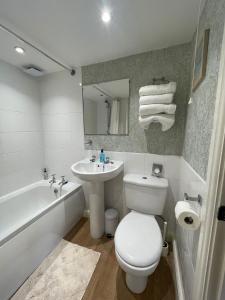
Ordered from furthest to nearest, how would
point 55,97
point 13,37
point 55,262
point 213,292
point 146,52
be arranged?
1. point 55,97
2. point 146,52
3. point 55,262
4. point 13,37
5. point 213,292

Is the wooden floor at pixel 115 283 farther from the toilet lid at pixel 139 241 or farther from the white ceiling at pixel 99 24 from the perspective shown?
the white ceiling at pixel 99 24

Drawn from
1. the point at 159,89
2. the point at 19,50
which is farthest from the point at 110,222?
the point at 19,50

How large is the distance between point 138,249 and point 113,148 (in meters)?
1.09

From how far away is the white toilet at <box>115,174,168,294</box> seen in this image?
3.06 ft

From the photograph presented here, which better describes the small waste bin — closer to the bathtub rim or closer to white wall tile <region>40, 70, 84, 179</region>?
the bathtub rim

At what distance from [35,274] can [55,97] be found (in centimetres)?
207

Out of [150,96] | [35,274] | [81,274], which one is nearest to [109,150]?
[150,96]

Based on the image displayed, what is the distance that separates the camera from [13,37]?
1.24 meters

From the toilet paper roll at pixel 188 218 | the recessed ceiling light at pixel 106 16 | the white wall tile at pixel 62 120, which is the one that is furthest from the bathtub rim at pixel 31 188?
the recessed ceiling light at pixel 106 16

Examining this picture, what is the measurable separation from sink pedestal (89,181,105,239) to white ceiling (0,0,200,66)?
1476 mm

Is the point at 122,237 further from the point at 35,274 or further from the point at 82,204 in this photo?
the point at 82,204

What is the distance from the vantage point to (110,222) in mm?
1694

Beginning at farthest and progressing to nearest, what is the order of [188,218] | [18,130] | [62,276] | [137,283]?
[18,130] → [62,276] → [137,283] → [188,218]

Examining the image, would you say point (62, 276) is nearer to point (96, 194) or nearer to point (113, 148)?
point (96, 194)
